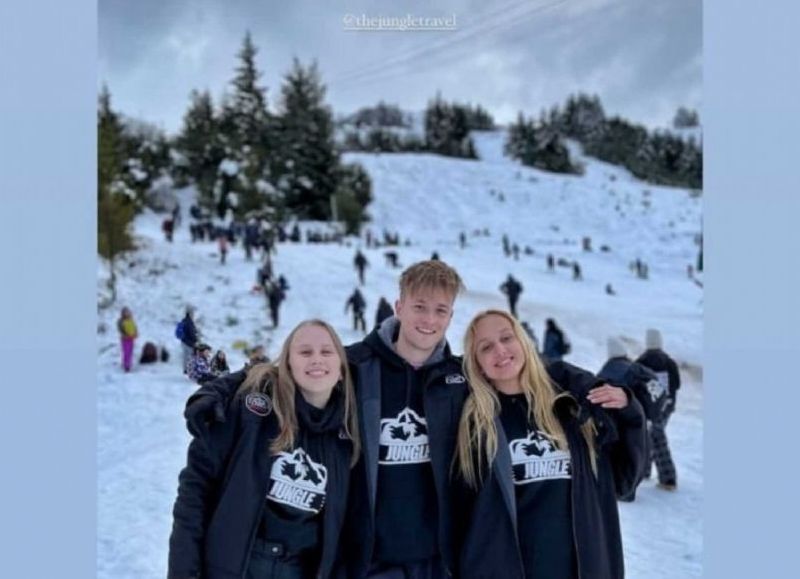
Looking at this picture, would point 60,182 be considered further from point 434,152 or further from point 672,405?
point 434,152

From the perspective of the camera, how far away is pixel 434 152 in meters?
12.4

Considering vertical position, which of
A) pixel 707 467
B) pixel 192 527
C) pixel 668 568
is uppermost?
pixel 192 527

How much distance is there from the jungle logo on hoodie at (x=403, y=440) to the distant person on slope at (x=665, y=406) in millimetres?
2122

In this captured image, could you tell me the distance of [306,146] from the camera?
22.3 feet

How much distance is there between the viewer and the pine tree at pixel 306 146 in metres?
4.33

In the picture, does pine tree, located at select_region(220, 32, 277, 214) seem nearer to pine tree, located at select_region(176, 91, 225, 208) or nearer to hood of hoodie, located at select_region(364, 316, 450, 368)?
pine tree, located at select_region(176, 91, 225, 208)

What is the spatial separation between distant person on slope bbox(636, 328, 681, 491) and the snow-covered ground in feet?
0.28

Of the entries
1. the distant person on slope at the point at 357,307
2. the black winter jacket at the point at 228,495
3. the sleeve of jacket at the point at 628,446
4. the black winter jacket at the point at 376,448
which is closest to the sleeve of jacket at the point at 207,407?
the black winter jacket at the point at 228,495

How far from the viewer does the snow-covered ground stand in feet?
11.3

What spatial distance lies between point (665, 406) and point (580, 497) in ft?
7.24

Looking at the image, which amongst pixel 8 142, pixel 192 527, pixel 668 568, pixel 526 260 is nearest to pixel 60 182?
pixel 8 142

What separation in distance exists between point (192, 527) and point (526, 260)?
6.56 m

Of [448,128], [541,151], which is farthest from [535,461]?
[541,151]

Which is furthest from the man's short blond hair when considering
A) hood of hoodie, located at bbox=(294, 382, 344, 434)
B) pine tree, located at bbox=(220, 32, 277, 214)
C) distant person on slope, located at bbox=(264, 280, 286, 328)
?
pine tree, located at bbox=(220, 32, 277, 214)
